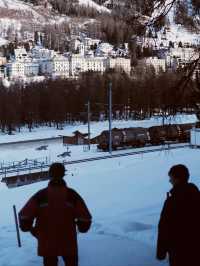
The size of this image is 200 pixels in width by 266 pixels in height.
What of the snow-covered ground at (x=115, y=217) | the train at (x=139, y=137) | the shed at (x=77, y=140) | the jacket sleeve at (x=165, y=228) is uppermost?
the jacket sleeve at (x=165, y=228)

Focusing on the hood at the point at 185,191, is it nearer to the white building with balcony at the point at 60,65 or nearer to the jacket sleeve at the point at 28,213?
the jacket sleeve at the point at 28,213

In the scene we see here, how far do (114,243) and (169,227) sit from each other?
2674mm

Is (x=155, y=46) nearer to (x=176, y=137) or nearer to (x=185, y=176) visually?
(x=185, y=176)

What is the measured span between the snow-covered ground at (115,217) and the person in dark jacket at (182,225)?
1.59 meters

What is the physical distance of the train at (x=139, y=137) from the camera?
30.5 m

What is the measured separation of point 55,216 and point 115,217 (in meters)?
4.51

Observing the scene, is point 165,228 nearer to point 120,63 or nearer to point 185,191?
point 185,191

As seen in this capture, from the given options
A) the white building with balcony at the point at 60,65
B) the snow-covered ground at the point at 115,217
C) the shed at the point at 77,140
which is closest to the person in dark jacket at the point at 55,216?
the snow-covered ground at the point at 115,217

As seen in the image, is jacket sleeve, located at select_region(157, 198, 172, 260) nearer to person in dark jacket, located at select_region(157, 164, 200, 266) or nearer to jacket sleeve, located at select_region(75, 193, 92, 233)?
person in dark jacket, located at select_region(157, 164, 200, 266)

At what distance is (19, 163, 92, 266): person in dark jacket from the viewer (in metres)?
3.82

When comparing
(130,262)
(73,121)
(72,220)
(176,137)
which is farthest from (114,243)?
(73,121)

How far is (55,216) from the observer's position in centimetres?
386

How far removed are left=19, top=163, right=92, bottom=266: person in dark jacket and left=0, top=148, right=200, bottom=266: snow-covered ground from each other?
160 cm

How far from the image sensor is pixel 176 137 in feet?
111
